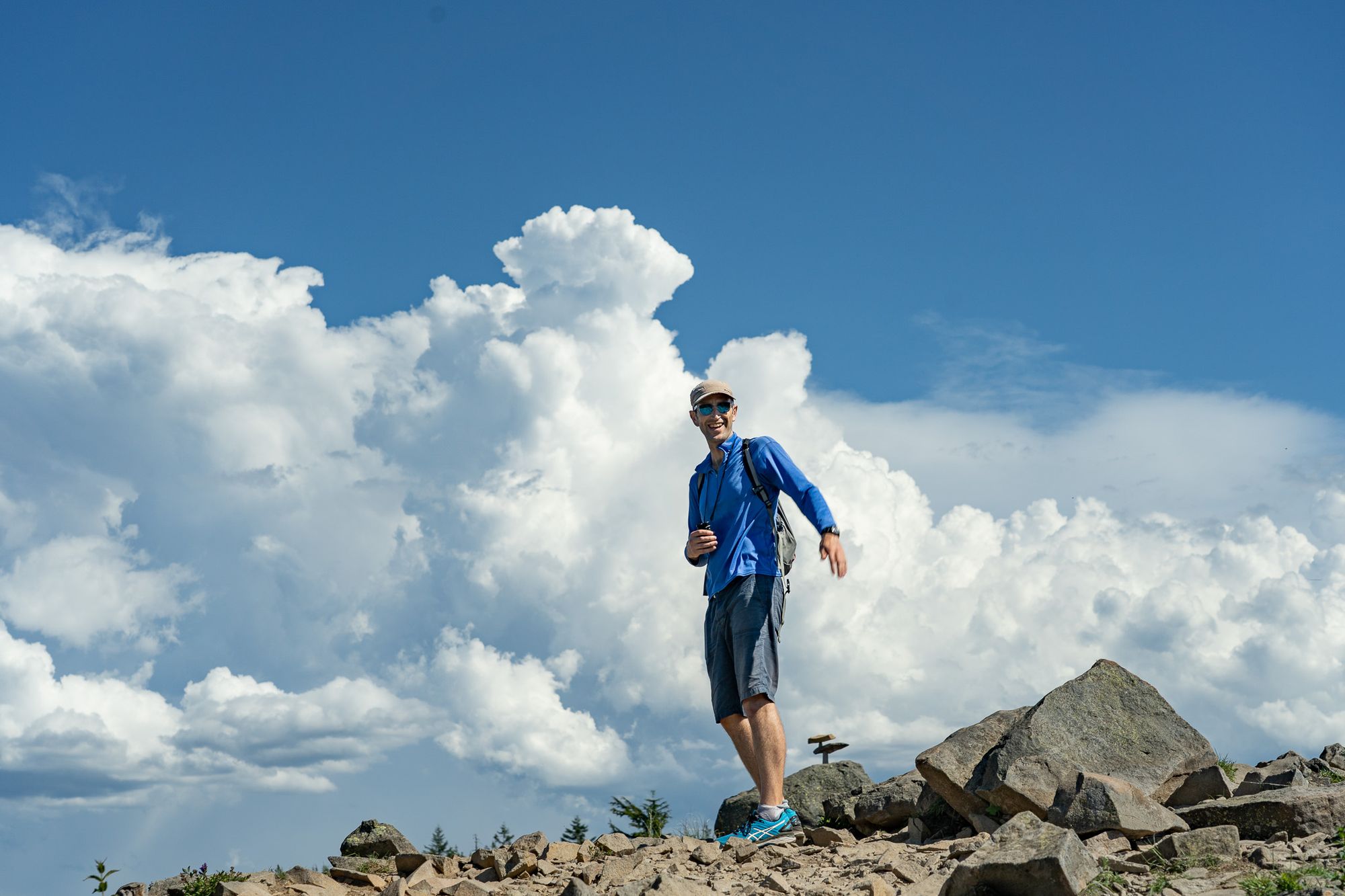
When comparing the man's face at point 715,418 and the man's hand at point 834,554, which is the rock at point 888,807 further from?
the man's face at point 715,418

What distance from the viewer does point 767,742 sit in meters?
8.10

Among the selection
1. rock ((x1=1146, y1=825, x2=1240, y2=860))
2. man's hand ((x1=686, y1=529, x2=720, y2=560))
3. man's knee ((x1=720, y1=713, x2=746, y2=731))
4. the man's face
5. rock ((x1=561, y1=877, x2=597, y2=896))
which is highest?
the man's face

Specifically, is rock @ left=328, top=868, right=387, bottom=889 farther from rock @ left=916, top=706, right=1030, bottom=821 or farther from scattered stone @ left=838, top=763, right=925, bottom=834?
rock @ left=916, top=706, right=1030, bottom=821

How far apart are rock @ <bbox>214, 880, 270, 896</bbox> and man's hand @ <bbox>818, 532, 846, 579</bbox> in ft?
14.7

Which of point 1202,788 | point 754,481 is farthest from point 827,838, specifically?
point 1202,788

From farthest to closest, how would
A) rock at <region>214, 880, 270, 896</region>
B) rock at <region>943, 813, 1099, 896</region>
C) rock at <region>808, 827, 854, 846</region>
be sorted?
rock at <region>808, 827, 854, 846</region> → rock at <region>214, 880, 270, 896</region> → rock at <region>943, 813, 1099, 896</region>

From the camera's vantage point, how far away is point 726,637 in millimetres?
8469

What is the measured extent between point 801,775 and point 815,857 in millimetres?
2931

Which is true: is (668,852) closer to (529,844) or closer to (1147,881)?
(529,844)

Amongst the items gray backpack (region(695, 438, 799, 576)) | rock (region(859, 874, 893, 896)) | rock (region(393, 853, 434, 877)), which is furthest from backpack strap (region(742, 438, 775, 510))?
rock (region(393, 853, 434, 877))

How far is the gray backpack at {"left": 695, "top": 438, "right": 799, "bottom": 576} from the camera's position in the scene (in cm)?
834

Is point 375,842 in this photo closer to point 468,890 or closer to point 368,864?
point 368,864

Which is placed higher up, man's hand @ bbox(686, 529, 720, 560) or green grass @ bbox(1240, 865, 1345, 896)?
man's hand @ bbox(686, 529, 720, 560)

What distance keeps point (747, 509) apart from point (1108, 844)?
324cm
